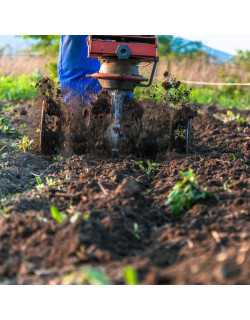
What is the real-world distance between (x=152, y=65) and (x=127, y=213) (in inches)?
92.3

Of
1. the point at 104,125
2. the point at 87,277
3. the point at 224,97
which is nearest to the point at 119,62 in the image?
the point at 104,125

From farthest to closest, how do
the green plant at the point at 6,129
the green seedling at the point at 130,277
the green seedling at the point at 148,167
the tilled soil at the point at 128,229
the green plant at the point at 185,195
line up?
1. the green plant at the point at 6,129
2. the green seedling at the point at 148,167
3. the green plant at the point at 185,195
4. the tilled soil at the point at 128,229
5. the green seedling at the point at 130,277

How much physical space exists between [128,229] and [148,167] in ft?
5.55

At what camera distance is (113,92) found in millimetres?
5133

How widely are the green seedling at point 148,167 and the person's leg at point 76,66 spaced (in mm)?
1036

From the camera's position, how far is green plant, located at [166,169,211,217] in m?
3.37

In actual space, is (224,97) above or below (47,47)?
below

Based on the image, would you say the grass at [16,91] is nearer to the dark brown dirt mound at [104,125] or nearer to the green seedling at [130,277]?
the dark brown dirt mound at [104,125]

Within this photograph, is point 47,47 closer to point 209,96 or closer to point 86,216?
point 209,96

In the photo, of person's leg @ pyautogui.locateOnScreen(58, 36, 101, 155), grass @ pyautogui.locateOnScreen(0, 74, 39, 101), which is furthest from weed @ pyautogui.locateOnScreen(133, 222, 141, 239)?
grass @ pyautogui.locateOnScreen(0, 74, 39, 101)

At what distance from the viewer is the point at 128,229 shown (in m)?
3.00

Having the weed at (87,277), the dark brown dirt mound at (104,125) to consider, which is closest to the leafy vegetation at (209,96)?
the dark brown dirt mound at (104,125)

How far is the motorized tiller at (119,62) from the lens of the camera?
501cm
